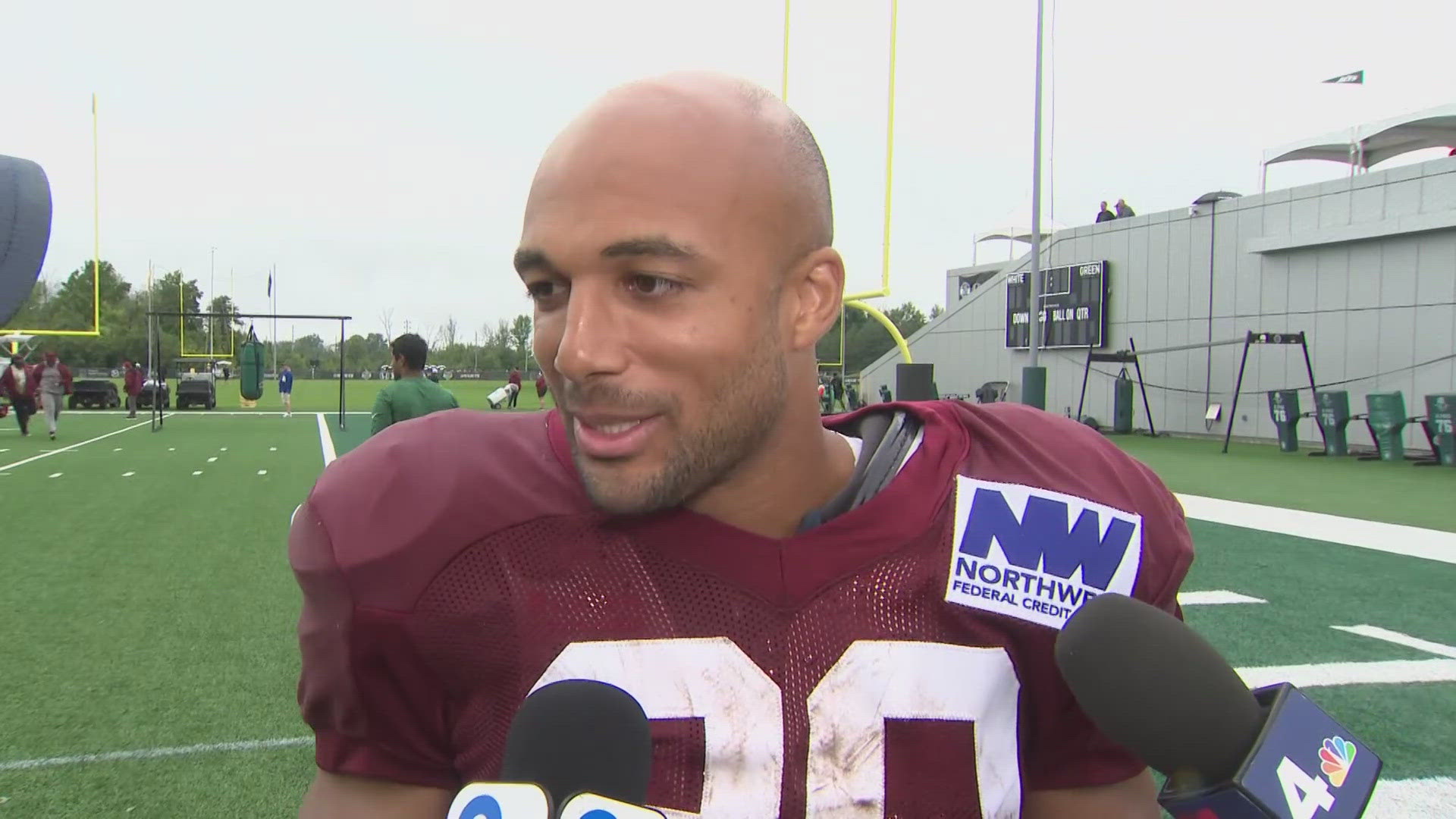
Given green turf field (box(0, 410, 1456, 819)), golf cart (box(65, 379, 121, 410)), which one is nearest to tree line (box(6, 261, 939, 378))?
golf cart (box(65, 379, 121, 410))

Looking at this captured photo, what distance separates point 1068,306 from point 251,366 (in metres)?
16.9

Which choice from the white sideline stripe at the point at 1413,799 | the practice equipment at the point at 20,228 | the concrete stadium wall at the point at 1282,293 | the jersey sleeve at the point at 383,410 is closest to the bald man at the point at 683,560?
the white sideline stripe at the point at 1413,799

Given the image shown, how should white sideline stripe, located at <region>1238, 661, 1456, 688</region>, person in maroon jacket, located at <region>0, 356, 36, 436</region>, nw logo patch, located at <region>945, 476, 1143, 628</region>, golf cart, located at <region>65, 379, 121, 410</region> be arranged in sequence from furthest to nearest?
golf cart, located at <region>65, 379, 121, 410</region> < person in maroon jacket, located at <region>0, 356, 36, 436</region> < white sideline stripe, located at <region>1238, 661, 1456, 688</region> < nw logo patch, located at <region>945, 476, 1143, 628</region>

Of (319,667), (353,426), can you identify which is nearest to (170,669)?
(319,667)

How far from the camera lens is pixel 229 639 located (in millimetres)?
4945

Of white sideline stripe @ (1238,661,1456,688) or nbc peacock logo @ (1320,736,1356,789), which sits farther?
white sideline stripe @ (1238,661,1456,688)

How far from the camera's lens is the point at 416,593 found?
3.97 ft

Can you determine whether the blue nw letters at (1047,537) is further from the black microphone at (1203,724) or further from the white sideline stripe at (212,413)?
the white sideline stripe at (212,413)

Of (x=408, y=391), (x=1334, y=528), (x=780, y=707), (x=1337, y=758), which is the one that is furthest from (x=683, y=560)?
(x=1334, y=528)

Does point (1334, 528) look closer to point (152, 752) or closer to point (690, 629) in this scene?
point (152, 752)

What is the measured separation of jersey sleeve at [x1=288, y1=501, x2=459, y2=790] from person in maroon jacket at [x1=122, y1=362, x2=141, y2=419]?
26639 mm

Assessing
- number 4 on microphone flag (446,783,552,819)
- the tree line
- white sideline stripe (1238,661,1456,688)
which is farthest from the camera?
the tree line

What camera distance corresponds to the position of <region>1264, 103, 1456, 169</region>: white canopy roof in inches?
732

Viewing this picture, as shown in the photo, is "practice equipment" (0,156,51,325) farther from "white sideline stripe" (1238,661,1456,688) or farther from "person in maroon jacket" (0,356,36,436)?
"person in maroon jacket" (0,356,36,436)
